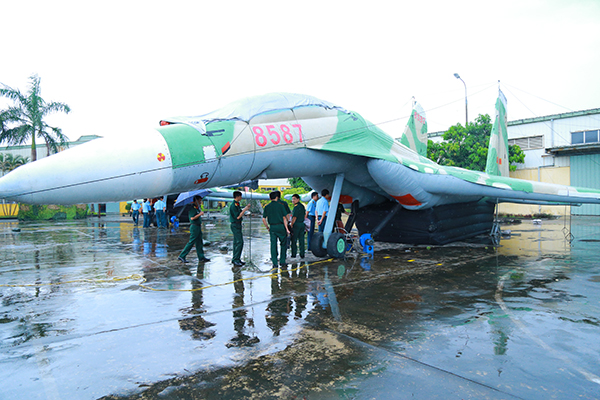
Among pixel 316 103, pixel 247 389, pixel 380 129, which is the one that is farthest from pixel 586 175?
pixel 247 389

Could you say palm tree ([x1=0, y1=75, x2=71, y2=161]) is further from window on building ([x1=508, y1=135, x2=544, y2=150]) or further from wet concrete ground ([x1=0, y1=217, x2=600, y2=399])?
window on building ([x1=508, y1=135, x2=544, y2=150])

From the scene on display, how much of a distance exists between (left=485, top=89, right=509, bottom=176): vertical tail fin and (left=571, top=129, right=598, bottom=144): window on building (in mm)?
18219

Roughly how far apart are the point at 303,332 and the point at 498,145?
1308cm

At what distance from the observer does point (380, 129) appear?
9.38 m

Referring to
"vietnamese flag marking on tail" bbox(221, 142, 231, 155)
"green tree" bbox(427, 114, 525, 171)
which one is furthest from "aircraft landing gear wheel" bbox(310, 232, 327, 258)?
"green tree" bbox(427, 114, 525, 171)

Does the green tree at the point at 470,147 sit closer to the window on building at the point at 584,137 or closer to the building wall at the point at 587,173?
the building wall at the point at 587,173

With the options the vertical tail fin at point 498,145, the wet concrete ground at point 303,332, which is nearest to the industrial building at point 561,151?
the vertical tail fin at point 498,145

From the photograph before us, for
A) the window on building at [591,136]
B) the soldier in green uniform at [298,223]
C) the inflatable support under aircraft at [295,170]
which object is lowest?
the soldier in green uniform at [298,223]

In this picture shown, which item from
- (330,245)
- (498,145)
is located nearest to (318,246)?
(330,245)

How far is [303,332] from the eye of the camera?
155 inches

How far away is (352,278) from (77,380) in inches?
178

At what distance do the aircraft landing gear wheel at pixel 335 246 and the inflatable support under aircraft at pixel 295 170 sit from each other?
0.08 feet

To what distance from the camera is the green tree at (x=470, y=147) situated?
27.7 m

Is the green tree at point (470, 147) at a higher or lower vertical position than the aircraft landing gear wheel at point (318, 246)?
higher
